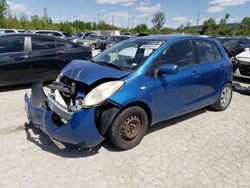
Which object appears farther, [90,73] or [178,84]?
[178,84]

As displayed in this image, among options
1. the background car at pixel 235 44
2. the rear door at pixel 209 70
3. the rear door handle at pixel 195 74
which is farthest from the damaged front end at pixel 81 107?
the background car at pixel 235 44

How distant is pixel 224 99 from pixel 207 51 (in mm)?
1258

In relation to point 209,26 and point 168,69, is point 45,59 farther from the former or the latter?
point 209,26

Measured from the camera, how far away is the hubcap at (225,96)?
5125mm

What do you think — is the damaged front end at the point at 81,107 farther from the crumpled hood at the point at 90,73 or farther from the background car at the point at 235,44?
the background car at the point at 235,44

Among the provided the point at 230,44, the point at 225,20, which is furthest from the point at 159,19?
the point at 230,44

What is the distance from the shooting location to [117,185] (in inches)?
106

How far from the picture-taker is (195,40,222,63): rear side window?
441cm

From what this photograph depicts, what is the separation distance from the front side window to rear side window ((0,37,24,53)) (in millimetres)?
4304

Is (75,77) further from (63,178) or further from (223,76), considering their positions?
(223,76)

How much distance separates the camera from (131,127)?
340 centimetres

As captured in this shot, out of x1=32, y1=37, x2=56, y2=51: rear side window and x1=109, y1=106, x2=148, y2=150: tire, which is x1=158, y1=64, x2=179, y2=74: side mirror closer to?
x1=109, y1=106, x2=148, y2=150: tire

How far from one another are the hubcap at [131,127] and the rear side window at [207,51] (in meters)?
1.84

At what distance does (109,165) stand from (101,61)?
5.78 ft
